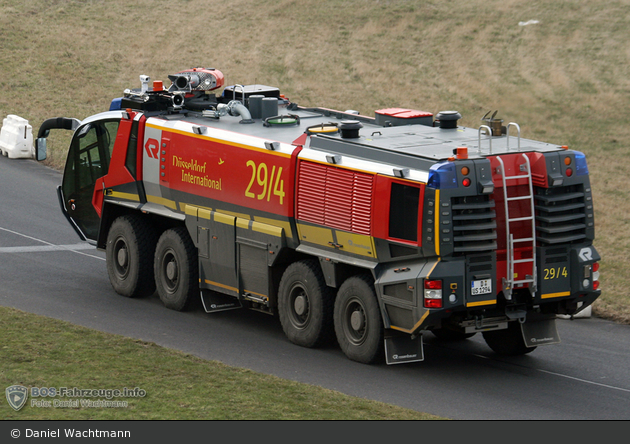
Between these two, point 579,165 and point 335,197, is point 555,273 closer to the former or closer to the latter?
point 579,165

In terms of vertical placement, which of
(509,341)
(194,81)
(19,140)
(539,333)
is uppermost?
(194,81)

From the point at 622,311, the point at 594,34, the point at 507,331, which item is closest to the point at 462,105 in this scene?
the point at 594,34

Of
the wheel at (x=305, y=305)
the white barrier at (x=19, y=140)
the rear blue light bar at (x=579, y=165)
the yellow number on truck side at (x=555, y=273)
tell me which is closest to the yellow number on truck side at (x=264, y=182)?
the wheel at (x=305, y=305)

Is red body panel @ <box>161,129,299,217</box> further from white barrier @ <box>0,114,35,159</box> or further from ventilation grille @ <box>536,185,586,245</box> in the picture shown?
white barrier @ <box>0,114,35,159</box>

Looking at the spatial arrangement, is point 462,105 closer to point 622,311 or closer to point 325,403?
point 622,311

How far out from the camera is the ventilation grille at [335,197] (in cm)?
1265

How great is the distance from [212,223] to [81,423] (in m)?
5.49

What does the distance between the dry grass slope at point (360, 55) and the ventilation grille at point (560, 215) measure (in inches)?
636

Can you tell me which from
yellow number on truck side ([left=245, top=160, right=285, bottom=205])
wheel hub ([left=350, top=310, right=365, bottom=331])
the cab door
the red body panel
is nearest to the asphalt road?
wheel hub ([left=350, top=310, right=365, bottom=331])

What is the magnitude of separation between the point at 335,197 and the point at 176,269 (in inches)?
149

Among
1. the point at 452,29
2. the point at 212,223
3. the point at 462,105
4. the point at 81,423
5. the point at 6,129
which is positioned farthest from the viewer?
the point at 452,29

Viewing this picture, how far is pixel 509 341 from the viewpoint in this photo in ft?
45.7

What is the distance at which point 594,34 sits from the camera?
130ft

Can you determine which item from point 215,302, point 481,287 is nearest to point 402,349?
point 481,287
